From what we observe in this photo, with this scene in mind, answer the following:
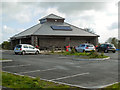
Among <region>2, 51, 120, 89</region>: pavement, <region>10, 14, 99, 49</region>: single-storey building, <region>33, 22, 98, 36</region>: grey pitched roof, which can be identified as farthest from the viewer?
<region>33, 22, 98, 36</region>: grey pitched roof

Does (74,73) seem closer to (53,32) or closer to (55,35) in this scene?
(55,35)

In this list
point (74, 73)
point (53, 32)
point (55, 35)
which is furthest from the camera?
point (53, 32)

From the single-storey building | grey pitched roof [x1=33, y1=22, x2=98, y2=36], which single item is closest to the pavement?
the single-storey building

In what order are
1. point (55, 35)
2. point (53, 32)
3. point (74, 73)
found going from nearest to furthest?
point (74, 73) → point (55, 35) → point (53, 32)

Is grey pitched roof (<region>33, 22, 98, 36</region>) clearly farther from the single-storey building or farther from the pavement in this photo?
the pavement

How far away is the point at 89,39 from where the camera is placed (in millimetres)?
46125

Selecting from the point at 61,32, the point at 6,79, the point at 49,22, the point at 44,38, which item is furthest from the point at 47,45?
the point at 6,79

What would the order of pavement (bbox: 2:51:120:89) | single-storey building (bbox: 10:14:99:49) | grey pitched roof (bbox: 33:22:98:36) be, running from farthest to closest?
grey pitched roof (bbox: 33:22:98:36), single-storey building (bbox: 10:14:99:49), pavement (bbox: 2:51:120:89)

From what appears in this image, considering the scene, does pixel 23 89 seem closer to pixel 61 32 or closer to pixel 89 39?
pixel 61 32

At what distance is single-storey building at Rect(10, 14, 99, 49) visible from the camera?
39.3 meters

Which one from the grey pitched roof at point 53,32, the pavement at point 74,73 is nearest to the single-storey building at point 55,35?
the grey pitched roof at point 53,32

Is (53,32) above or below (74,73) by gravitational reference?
above

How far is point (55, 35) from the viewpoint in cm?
3966

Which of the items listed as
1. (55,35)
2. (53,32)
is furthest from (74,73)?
(53,32)
